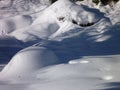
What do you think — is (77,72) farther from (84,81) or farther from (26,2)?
(26,2)

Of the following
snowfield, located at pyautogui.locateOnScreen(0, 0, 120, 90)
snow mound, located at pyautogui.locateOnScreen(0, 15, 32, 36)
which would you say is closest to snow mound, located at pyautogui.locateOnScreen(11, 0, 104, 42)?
snowfield, located at pyautogui.locateOnScreen(0, 0, 120, 90)

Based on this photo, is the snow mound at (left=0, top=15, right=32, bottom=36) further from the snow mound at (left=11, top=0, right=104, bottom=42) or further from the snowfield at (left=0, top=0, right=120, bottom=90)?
the snow mound at (left=11, top=0, right=104, bottom=42)

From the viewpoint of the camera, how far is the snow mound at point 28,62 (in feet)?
26.0

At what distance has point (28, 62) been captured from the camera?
8.27 metres

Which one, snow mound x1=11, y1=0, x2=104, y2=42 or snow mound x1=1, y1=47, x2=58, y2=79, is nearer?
snow mound x1=1, y1=47, x2=58, y2=79

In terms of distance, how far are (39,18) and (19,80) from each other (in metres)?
10.7

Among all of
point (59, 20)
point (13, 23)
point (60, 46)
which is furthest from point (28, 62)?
point (13, 23)

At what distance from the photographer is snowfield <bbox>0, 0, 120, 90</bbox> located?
6.94m

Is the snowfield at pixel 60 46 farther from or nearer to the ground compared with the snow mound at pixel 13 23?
nearer to the ground

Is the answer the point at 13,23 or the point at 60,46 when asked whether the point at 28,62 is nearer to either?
the point at 60,46

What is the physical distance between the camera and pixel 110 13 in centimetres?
1695

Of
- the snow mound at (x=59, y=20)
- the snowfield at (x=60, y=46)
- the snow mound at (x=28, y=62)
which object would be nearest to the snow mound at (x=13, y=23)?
the snowfield at (x=60, y=46)

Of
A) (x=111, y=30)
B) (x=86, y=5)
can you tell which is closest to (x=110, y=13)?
(x=86, y=5)

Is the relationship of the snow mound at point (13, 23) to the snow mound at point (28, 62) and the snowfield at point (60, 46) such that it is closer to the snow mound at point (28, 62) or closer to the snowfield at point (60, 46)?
the snowfield at point (60, 46)
